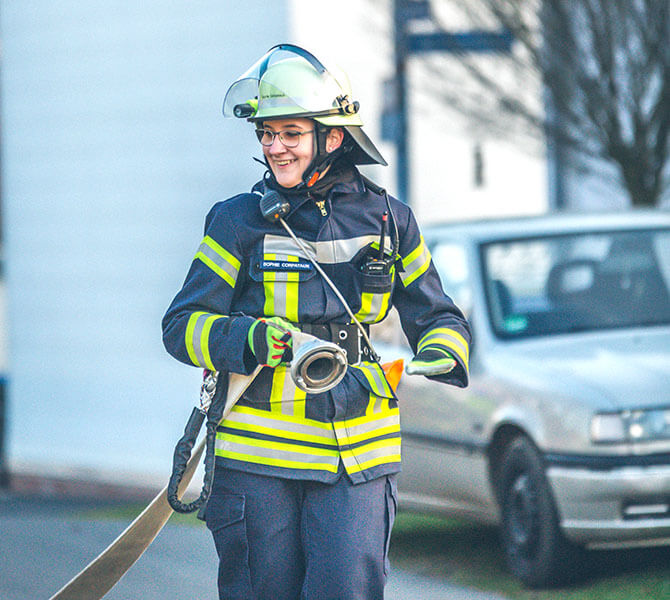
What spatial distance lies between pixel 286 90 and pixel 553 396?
2.48m

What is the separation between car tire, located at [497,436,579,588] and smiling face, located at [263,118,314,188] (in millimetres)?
2436

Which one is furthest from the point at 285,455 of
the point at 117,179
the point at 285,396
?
the point at 117,179

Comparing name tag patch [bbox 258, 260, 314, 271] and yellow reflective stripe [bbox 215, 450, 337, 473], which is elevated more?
name tag patch [bbox 258, 260, 314, 271]

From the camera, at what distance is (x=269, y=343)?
3273mm

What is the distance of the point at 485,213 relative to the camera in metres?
14.4

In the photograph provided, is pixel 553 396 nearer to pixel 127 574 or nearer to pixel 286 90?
pixel 127 574

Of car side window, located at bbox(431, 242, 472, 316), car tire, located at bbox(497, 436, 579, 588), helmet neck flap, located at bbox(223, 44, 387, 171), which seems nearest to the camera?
helmet neck flap, located at bbox(223, 44, 387, 171)

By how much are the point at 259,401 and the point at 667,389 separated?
2497 millimetres

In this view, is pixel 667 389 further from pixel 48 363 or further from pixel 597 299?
pixel 48 363

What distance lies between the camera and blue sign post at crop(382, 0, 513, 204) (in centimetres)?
952

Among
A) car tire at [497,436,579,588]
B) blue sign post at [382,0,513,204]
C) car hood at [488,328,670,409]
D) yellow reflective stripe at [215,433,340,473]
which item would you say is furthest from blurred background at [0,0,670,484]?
yellow reflective stripe at [215,433,340,473]

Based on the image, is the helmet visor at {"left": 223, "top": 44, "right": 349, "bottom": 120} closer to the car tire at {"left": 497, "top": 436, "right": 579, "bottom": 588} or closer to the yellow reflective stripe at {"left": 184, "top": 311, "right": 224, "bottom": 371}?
the yellow reflective stripe at {"left": 184, "top": 311, "right": 224, "bottom": 371}

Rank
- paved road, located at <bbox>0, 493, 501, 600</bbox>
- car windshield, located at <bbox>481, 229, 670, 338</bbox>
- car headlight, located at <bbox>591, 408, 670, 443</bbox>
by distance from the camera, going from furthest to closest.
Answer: car windshield, located at <bbox>481, 229, 670, 338</bbox> → paved road, located at <bbox>0, 493, 501, 600</bbox> → car headlight, located at <bbox>591, 408, 670, 443</bbox>

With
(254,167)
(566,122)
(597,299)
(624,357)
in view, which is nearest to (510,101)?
(566,122)
